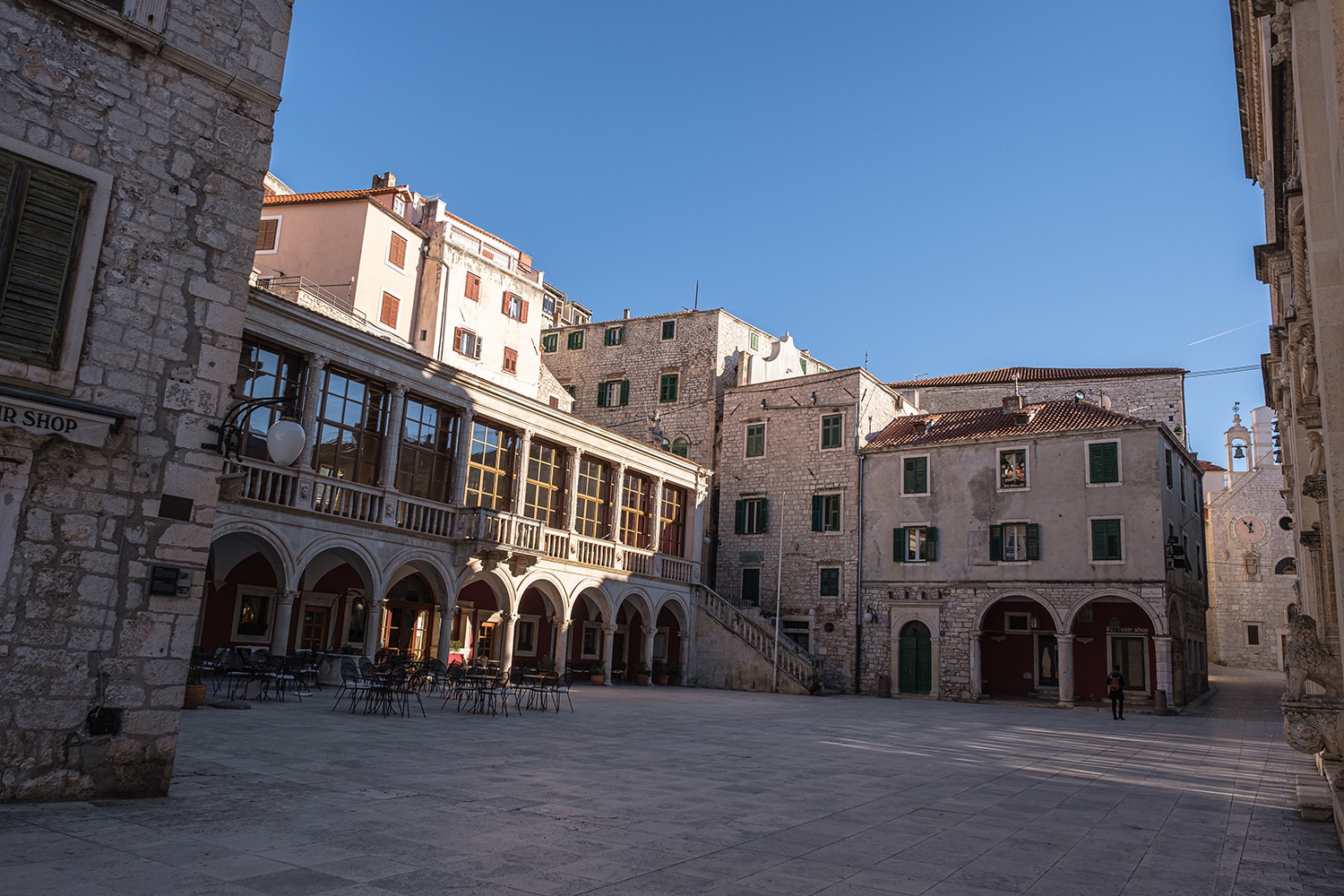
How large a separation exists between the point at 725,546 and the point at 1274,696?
21.7 metres

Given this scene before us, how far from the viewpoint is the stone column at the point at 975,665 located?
31.2m

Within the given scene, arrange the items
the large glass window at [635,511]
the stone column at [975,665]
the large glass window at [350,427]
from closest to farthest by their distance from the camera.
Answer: the large glass window at [350,427] < the stone column at [975,665] < the large glass window at [635,511]

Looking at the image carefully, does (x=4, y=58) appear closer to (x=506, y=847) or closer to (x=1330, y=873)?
(x=506, y=847)

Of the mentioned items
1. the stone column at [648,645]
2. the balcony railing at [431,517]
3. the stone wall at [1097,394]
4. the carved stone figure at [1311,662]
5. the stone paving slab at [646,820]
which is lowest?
the stone paving slab at [646,820]

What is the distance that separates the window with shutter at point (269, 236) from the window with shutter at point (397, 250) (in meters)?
3.60

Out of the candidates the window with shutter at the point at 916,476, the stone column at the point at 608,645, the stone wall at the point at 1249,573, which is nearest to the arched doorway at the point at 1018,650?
the window with shutter at the point at 916,476

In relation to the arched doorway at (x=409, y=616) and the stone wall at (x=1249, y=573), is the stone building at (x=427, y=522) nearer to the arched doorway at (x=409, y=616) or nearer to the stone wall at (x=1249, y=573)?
the arched doorway at (x=409, y=616)

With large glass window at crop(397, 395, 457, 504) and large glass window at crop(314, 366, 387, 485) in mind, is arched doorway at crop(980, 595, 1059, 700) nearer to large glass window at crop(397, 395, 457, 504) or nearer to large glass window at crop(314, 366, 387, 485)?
large glass window at crop(397, 395, 457, 504)

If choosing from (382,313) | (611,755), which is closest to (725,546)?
(382,313)

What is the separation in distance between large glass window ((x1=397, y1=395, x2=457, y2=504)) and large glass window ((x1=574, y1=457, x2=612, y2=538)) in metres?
5.25

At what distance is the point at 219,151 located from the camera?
8.33 m

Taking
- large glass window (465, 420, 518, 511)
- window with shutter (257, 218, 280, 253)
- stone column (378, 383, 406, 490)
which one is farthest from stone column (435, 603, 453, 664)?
window with shutter (257, 218, 280, 253)

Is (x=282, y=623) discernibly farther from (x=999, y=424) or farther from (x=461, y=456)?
(x=999, y=424)

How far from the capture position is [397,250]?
102ft
